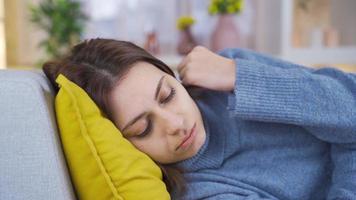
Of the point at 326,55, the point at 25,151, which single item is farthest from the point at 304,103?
the point at 326,55

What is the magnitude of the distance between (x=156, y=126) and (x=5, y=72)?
1.12 ft

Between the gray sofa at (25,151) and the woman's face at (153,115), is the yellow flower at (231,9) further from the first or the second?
the gray sofa at (25,151)

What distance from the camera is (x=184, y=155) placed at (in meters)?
1.05

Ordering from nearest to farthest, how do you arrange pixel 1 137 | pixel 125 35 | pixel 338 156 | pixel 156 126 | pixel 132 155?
1. pixel 1 137
2. pixel 132 155
3. pixel 156 126
4. pixel 338 156
5. pixel 125 35

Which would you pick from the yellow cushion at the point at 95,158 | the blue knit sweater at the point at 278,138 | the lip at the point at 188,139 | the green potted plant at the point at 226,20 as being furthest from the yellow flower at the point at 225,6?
the yellow cushion at the point at 95,158

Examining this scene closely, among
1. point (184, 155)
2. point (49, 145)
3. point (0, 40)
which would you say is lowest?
point (0, 40)

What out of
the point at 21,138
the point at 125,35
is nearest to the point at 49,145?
the point at 21,138

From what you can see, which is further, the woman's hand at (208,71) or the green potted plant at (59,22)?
the green potted plant at (59,22)

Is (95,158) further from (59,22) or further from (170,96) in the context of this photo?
(59,22)

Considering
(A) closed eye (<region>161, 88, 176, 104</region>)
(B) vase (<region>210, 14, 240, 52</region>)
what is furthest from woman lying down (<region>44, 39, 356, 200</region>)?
(B) vase (<region>210, 14, 240, 52</region>)

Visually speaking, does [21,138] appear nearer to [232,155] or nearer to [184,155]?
[184,155]

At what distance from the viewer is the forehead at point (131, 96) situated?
38.4 inches

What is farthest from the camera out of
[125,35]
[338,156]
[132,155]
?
[125,35]

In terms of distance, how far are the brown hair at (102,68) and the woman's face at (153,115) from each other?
0.7 inches
